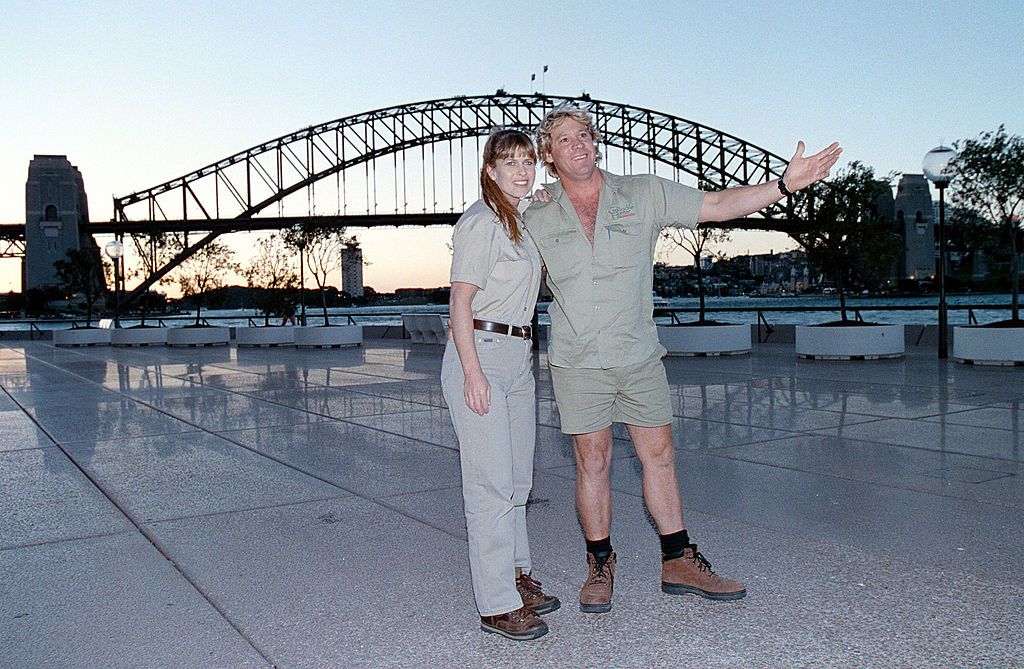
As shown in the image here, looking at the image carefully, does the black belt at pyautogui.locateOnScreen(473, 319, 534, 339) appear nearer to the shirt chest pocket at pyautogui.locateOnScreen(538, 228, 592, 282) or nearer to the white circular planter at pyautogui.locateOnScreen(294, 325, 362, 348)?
the shirt chest pocket at pyautogui.locateOnScreen(538, 228, 592, 282)

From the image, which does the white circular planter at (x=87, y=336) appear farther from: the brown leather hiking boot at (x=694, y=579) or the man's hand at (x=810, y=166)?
the man's hand at (x=810, y=166)

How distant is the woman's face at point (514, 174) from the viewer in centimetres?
287

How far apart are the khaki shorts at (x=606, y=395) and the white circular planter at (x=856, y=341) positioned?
1034cm

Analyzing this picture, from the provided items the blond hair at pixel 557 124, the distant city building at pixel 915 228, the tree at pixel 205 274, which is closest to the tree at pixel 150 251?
the tree at pixel 205 274

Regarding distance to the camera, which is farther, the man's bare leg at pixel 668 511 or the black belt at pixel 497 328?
the man's bare leg at pixel 668 511

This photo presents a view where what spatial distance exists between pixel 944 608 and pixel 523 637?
1.28 meters

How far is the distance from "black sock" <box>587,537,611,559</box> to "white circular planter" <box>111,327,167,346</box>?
21.5m

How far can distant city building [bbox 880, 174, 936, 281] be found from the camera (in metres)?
55.4

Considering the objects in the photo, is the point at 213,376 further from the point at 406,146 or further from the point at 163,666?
the point at 406,146

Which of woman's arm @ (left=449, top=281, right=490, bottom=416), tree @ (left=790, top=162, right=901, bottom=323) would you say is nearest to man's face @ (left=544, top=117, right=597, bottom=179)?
woman's arm @ (left=449, top=281, right=490, bottom=416)

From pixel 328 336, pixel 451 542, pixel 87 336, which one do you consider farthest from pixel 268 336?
pixel 451 542

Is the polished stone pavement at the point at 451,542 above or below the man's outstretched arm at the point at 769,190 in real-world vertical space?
below

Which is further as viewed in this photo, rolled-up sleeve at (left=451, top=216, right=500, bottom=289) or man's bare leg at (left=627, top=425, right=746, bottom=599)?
man's bare leg at (left=627, top=425, right=746, bottom=599)

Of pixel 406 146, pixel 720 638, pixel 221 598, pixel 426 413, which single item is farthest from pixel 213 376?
pixel 406 146
